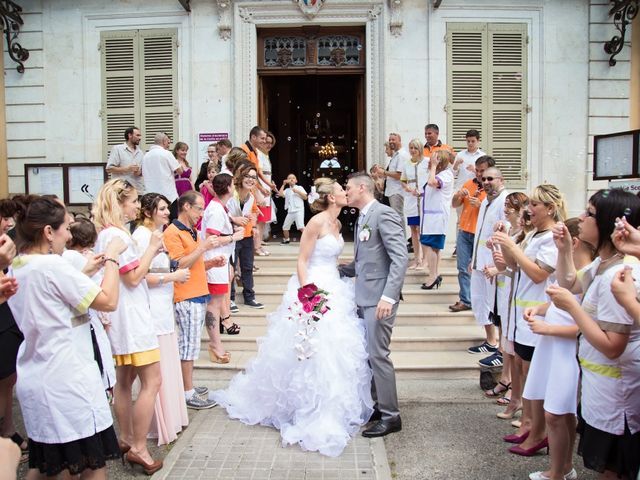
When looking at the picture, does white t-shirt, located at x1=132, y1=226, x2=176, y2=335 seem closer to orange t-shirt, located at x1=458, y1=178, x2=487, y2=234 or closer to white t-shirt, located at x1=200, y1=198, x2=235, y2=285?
white t-shirt, located at x1=200, y1=198, x2=235, y2=285

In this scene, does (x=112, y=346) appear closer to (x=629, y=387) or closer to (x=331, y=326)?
(x=331, y=326)

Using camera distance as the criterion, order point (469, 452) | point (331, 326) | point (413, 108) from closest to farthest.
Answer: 1. point (469, 452)
2. point (331, 326)
3. point (413, 108)

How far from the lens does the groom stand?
4.55m

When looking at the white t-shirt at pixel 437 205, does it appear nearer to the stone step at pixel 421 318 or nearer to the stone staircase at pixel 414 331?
the stone staircase at pixel 414 331

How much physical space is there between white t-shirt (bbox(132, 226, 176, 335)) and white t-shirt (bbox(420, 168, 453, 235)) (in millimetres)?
4008

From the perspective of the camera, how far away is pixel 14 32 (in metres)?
10.3

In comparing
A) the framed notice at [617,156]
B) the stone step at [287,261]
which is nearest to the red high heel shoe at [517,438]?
the framed notice at [617,156]

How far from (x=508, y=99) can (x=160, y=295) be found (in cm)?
817

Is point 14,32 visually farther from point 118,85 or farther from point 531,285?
point 531,285

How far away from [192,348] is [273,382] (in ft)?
2.55

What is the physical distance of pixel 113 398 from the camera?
4320 mm

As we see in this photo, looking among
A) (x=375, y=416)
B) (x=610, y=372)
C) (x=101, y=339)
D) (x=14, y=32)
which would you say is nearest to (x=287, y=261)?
(x=375, y=416)

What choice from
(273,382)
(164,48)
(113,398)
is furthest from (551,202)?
(164,48)

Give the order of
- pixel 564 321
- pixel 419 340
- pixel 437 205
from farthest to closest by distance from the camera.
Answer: pixel 437 205, pixel 419 340, pixel 564 321
